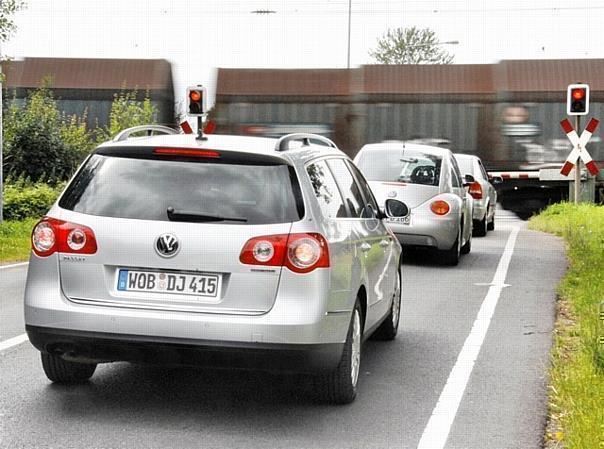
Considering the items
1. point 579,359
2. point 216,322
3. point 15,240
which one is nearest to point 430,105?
point 15,240

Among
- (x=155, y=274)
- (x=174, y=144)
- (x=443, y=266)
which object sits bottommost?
(x=443, y=266)

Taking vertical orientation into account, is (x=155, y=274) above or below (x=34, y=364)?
above

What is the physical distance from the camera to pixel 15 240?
18.6 m

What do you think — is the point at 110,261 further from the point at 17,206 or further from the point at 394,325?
the point at 17,206

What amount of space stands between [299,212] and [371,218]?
178 centimetres

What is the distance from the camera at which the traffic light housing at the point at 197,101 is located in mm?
23969

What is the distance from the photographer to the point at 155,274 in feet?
21.1

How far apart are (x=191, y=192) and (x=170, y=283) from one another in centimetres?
51

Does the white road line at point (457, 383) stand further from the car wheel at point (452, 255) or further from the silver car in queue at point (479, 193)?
the silver car in queue at point (479, 193)

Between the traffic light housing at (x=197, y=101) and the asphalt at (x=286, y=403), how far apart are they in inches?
554

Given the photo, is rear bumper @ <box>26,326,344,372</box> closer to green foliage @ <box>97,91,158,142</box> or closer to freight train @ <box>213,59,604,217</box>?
green foliage @ <box>97,91,158,142</box>

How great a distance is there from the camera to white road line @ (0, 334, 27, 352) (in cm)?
881

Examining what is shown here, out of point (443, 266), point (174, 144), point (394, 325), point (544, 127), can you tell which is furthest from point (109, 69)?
point (174, 144)

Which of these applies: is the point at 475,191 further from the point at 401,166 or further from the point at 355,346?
the point at 355,346
